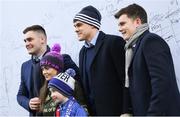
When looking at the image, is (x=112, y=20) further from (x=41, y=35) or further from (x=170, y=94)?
(x=170, y=94)

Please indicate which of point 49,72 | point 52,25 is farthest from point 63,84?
point 52,25

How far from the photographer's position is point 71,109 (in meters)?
2.81

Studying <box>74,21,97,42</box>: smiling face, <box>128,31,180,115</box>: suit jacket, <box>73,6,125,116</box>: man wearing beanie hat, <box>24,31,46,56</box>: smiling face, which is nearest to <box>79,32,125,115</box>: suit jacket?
<box>73,6,125,116</box>: man wearing beanie hat

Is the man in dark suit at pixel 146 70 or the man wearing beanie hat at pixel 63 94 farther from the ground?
the man in dark suit at pixel 146 70

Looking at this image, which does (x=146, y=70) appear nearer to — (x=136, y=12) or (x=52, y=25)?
Answer: (x=136, y=12)

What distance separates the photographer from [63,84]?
2.91m

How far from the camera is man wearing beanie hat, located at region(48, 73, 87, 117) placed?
284 centimetres

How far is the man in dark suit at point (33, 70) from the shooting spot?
10.5 ft

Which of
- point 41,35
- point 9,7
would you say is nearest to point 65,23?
point 41,35

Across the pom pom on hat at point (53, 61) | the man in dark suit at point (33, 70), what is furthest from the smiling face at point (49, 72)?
the man in dark suit at point (33, 70)

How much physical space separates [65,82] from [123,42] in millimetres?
493

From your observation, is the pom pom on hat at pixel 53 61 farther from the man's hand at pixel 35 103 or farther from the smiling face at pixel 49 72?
the man's hand at pixel 35 103

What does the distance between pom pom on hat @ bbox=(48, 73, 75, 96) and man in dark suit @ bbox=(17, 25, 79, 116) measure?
0.57 ft

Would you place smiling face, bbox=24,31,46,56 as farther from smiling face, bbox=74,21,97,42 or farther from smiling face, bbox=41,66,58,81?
smiling face, bbox=74,21,97,42
